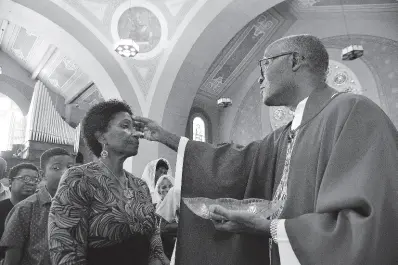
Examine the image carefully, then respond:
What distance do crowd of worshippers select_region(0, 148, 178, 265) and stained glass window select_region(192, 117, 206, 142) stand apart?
281 inches

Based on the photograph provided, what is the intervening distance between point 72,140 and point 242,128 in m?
5.32

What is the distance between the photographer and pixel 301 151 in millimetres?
1744

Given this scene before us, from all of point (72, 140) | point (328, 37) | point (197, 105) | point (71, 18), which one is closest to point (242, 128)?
point (197, 105)

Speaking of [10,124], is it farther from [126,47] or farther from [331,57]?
[331,57]

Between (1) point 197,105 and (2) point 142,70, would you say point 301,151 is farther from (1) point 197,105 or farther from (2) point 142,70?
(1) point 197,105

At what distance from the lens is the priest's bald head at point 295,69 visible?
2.00 m

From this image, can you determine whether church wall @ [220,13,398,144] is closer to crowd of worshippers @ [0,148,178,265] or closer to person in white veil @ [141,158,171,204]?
person in white veil @ [141,158,171,204]

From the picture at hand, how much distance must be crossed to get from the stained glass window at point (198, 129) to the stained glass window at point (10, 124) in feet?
22.5

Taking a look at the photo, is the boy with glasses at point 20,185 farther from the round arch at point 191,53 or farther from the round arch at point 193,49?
the round arch at point 193,49

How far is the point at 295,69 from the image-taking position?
201 centimetres

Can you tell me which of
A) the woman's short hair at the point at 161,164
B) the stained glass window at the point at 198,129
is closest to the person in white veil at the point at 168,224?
the woman's short hair at the point at 161,164

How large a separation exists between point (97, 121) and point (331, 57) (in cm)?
846

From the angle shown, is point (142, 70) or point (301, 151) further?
point (142, 70)

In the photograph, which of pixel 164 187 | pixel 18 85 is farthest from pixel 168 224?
pixel 18 85
